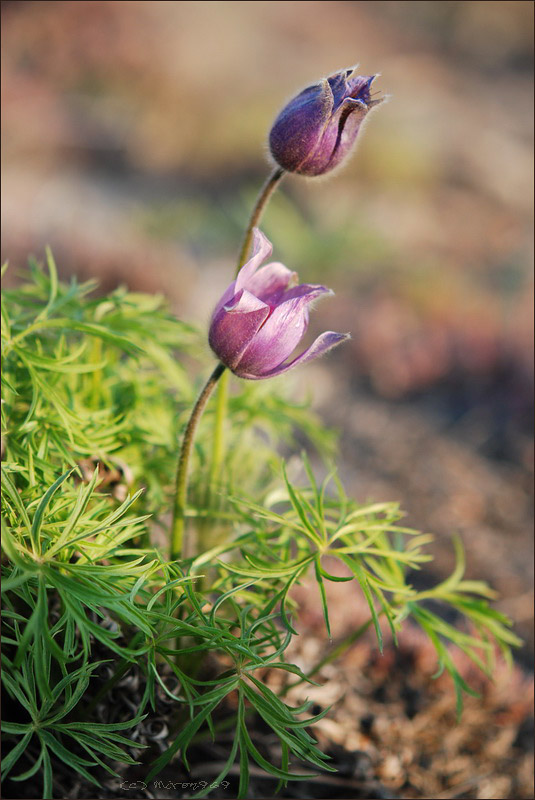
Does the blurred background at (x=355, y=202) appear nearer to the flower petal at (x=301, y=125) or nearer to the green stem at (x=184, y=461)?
the flower petal at (x=301, y=125)

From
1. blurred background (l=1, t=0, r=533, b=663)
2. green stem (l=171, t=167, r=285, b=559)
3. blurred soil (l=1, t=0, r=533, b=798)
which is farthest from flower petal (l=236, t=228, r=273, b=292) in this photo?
blurred soil (l=1, t=0, r=533, b=798)

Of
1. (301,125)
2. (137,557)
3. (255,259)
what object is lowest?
(137,557)

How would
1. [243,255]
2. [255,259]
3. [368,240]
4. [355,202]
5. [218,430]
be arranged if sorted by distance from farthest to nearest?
[355,202] < [368,240] < [218,430] < [243,255] < [255,259]

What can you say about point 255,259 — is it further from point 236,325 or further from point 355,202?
point 355,202

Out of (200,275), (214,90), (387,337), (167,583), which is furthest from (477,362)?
(214,90)

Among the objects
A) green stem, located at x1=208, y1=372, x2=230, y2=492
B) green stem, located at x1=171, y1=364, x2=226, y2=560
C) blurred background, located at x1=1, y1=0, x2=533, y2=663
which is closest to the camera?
green stem, located at x1=171, y1=364, x2=226, y2=560

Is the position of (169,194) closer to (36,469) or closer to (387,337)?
(387,337)

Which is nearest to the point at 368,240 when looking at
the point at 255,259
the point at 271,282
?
the point at 271,282

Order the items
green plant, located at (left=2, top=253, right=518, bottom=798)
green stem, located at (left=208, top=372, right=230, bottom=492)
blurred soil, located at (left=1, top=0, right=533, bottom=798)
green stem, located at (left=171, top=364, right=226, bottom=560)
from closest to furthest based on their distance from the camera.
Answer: green plant, located at (left=2, top=253, right=518, bottom=798), green stem, located at (left=171, top=364, right=226, bottom=560), green stem, located at (left=208, top=372, right=230, bottom=492), blurred soil, located at (left=1, top=0, right=533, bottom=798)

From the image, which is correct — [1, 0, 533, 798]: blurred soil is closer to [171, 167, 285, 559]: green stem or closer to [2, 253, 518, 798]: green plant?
[2, 253, 518, 798]: green plant
